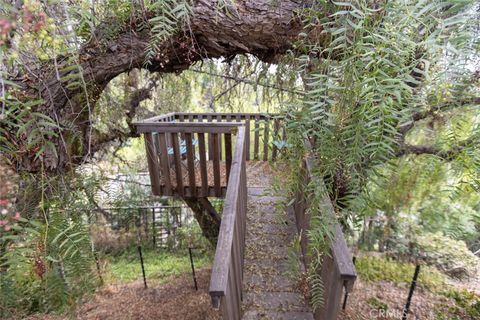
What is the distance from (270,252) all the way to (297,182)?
1266 mm

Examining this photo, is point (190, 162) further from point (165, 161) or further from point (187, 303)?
point (187, 303)

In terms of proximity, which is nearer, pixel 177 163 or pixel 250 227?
pixel 250 227

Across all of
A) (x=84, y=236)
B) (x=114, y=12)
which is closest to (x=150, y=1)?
(x=114, y=12)

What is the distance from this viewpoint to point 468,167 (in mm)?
1297

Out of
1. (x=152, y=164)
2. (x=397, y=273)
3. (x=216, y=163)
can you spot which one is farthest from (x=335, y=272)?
(x=397, y=273)

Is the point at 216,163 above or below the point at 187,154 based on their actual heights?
below

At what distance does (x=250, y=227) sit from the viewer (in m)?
2.75

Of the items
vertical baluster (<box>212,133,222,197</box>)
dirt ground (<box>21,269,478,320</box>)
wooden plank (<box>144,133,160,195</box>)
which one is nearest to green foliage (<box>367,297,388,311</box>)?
dirt ground (<box>21,269,478,320</box>)

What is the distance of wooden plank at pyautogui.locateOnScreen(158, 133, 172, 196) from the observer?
313 cm

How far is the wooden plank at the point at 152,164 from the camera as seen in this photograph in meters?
3.01

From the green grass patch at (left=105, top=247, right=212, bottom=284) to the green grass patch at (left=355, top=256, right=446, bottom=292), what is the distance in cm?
304

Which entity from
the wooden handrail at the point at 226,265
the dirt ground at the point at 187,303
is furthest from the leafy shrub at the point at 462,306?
the wooden handrail at the point at 226,265

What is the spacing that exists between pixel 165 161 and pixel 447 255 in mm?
5113

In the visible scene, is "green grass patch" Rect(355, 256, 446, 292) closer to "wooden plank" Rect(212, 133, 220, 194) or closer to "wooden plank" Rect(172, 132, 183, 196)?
"wooden plank" Rect(212, 133, 220, 194)
